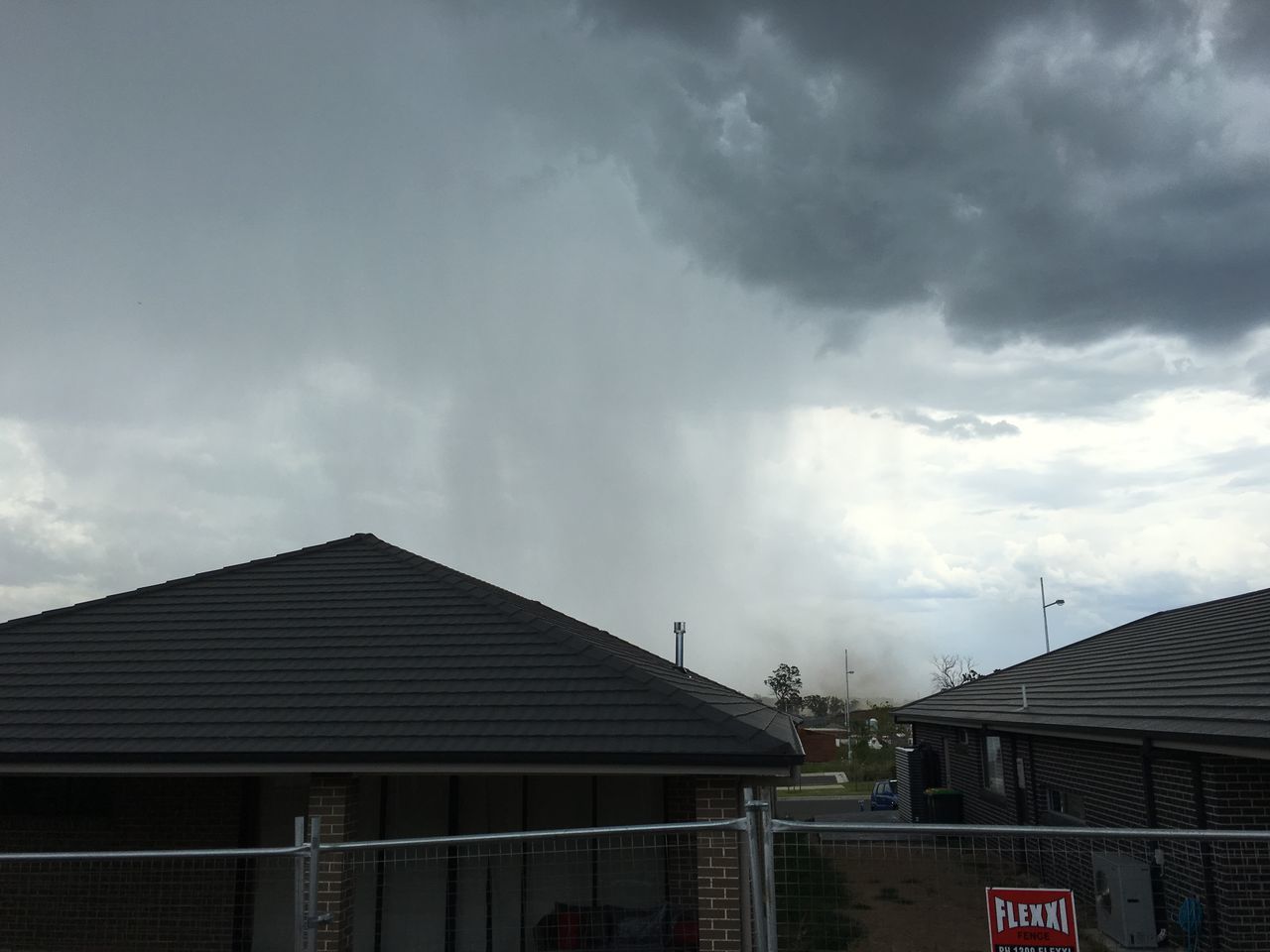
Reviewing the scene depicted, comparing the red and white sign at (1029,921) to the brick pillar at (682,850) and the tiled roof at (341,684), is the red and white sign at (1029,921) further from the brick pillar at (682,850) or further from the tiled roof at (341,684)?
the brick pillar at (682,850)

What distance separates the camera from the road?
3031cm

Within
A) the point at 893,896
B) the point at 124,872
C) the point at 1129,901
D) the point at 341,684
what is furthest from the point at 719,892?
the point at 124,872

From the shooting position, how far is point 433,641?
12531mm

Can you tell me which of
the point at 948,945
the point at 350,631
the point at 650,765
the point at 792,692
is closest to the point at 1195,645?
the point at 948,945

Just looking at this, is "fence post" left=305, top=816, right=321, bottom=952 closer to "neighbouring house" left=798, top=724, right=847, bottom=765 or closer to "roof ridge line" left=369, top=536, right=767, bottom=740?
"roof ridge line" left=369, top=536, right=767, bottom=740

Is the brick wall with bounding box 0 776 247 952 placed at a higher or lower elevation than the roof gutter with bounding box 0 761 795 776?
lower

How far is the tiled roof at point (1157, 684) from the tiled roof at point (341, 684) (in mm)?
4685

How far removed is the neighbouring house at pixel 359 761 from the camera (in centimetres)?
973

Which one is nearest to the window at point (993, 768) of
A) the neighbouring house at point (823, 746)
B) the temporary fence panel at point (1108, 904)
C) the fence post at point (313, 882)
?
the temporary fence panel at point (1108, 904)

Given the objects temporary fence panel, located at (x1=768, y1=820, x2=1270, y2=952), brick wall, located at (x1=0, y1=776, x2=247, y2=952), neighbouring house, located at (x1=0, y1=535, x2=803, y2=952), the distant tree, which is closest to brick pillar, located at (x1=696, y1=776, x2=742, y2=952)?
neighbouring house, located at (x1=0, y1=535, x2=803, y2=952)

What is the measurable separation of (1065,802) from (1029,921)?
44.3ft

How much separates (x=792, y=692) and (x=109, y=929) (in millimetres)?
110261

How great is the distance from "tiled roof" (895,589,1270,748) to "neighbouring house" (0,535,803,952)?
4915 mm

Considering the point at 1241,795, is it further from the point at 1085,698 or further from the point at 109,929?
the point at 109,929
